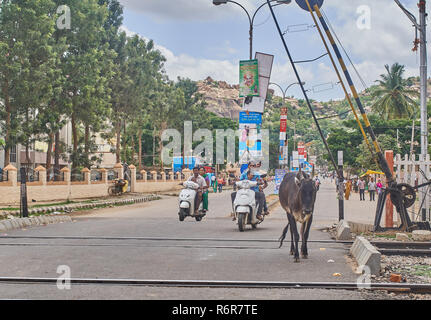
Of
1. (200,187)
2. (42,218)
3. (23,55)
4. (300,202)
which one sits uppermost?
(23,55)

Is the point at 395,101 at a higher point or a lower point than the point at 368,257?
higher

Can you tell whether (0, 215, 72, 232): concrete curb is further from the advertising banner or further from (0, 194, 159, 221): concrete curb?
the advertising banner

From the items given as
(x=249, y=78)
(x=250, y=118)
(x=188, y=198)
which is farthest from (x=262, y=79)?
(x=188, y=198)

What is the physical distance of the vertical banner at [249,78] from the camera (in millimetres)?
25359

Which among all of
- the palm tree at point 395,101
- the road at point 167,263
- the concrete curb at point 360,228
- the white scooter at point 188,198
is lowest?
the concrete curb at point 360,228

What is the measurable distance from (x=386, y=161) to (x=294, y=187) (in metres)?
4.83

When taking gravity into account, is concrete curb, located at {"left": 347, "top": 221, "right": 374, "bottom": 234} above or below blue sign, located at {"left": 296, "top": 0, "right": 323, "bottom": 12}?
below

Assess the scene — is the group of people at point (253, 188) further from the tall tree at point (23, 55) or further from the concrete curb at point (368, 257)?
the tall tree at point (23, 55)

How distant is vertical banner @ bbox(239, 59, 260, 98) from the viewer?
25.4 metres

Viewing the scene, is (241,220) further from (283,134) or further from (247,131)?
(283,134)

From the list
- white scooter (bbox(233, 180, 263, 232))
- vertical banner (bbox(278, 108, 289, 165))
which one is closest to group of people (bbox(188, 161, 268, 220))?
white scooter (bbox(233, 180, 263, 232))

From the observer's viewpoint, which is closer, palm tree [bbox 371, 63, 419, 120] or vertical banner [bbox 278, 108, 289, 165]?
vertical banner [bbox 278, 108, 289, 165]

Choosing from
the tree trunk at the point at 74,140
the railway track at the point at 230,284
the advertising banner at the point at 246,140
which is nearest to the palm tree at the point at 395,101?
the tree trunk at the point at 74,140

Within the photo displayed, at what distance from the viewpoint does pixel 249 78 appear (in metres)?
25.6
